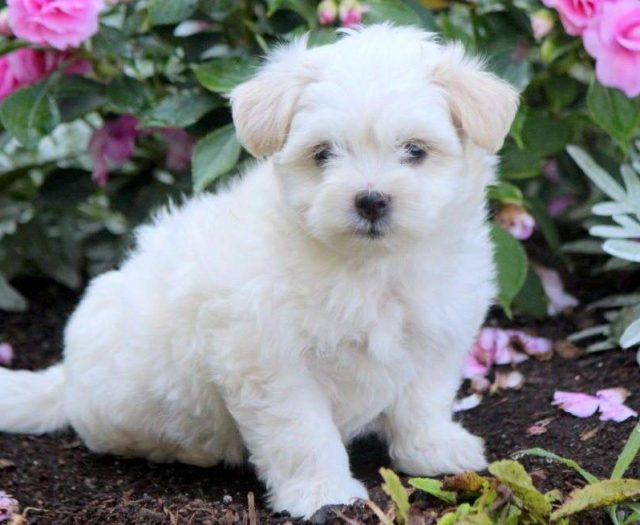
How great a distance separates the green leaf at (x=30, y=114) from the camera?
5.39 metres

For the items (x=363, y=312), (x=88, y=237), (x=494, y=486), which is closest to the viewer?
(x=494, y=486)

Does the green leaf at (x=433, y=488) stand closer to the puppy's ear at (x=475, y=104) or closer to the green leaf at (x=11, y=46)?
the puppy's ear at (x=475, y=104)

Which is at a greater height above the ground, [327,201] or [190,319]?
[327,201]

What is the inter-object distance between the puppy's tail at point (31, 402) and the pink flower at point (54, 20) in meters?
1.44

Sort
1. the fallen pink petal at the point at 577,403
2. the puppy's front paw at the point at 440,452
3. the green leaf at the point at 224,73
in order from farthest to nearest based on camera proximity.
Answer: the green leaf at the point at 224,73
the fallen pink petal at the point at 577,403
the puppy's front paw at the point at 440,452

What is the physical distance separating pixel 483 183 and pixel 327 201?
0.70m

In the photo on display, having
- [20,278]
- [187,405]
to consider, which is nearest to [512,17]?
[187,405]

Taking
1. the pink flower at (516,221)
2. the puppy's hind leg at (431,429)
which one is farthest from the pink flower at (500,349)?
the puppy's hind leg at (431,429)

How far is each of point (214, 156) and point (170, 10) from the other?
2.35 feet

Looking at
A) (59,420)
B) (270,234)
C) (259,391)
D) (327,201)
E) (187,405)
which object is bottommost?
(59,420)

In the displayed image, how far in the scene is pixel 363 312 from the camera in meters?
4.09

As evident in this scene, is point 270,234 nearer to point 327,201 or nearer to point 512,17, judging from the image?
point 327,201

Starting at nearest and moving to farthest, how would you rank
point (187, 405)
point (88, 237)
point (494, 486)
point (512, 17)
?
point (494, 486), point (187, 405), point (512, 17), point (88, 237)

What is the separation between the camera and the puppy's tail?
16.6 feet
